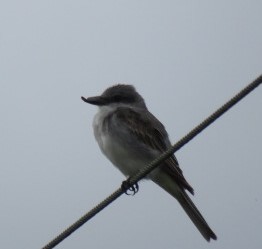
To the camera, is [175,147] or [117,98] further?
[117,98]

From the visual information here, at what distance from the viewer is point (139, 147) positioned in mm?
7742

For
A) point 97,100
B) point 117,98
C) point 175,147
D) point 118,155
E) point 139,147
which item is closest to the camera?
point 175,147

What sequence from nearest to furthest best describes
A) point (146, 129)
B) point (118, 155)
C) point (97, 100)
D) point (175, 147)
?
point (175, 147) < point (118, 155) < point (146, 129) < point (97, 100)

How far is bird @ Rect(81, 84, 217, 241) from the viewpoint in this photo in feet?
24.5

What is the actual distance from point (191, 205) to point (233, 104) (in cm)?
328

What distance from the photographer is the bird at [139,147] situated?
747cm

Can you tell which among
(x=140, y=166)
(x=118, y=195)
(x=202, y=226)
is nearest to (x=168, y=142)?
(x=140, y=166)

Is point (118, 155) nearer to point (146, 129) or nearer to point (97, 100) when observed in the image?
point (146, 129)

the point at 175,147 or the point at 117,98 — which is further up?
the point at 117,98

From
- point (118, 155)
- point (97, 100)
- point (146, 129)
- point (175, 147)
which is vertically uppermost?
point (97, 100)

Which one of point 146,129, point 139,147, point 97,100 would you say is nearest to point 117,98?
point 97,100

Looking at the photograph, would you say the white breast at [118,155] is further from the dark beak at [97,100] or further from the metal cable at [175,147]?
the metal cable at [175,147]

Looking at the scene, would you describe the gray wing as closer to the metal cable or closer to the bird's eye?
the bird's eye

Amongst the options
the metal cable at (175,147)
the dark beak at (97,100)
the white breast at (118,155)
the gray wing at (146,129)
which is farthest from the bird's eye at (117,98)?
the metal cable at (175,147)
